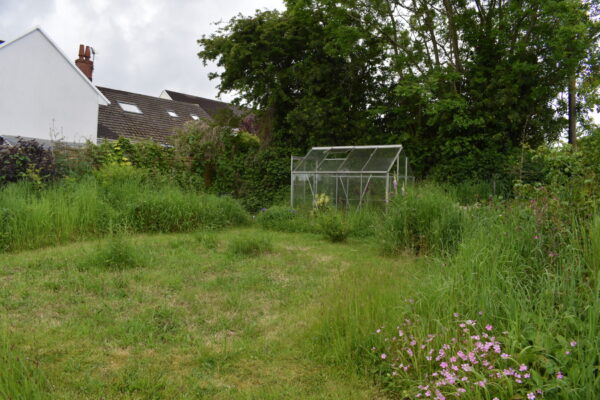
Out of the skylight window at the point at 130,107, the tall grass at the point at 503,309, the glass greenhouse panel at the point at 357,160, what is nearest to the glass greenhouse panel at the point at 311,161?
the glass greenhouse panel at the point at 357,160

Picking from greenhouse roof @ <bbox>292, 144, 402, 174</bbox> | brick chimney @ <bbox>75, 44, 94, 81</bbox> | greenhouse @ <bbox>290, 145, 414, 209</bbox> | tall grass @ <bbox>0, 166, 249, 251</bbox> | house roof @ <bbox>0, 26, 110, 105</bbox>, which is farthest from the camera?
brick chimney @ <bbox>75, 44, 94, 81</bbox>

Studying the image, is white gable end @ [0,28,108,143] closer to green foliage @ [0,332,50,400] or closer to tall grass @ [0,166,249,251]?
tall grass @ [0,166,249,251]

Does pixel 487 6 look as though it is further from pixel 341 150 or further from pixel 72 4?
pixel 72 4

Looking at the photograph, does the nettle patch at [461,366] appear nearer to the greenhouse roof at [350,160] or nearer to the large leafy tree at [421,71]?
the greenhouse roof at [350,160]

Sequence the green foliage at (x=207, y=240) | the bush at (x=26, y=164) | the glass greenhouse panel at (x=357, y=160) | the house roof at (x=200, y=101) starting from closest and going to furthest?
the green foliage at (x=207, y=240) < the bush at (x=26, y=164) < the glass greenhouse panel at (x=357, y=160) < the house roof at (x=200, y=101)

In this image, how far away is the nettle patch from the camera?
236 centimetres

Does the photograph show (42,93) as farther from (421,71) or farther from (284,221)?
(421,71)

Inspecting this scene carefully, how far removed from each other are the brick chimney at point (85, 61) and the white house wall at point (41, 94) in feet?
5.69

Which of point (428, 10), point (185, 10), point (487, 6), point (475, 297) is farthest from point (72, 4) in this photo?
point (487, 6)

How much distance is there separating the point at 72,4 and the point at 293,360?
7.07m

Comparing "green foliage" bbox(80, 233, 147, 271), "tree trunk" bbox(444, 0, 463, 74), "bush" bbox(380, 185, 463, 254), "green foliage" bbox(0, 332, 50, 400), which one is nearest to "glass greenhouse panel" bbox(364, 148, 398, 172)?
"tree trunk" bbox(444, 0, 463, 74)

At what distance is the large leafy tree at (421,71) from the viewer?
1195cm

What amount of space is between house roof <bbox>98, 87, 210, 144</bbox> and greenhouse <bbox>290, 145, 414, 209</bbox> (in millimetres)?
9587

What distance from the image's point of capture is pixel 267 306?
464 centimetres
